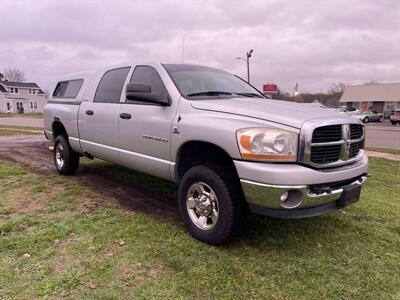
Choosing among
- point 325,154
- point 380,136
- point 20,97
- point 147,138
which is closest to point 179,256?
point 147,138

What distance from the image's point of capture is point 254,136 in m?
3.10

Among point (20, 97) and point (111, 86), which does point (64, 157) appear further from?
point (20, 97)

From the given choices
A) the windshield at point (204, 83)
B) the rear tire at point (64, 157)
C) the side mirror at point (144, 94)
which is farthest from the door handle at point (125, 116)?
the rear tire at point (64, 157)

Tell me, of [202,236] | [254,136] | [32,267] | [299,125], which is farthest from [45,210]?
[299,125]

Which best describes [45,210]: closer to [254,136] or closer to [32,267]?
[32,267]

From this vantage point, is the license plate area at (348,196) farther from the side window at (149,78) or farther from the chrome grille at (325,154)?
the side window at (149,78)

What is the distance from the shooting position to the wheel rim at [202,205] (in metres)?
3.56

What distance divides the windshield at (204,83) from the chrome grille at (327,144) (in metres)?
1.35

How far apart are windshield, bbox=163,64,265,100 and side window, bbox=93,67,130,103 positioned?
86cm

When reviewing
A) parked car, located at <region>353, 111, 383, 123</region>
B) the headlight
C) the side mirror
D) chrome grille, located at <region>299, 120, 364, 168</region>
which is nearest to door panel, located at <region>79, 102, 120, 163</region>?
the side mirror

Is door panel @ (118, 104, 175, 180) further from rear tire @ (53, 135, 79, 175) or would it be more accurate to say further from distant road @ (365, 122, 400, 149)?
distant road @ (365, 122, 400, 149)

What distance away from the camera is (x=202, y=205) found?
3648 millimetres

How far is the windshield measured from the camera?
13.5 feet

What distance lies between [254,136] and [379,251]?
184 centimetres
